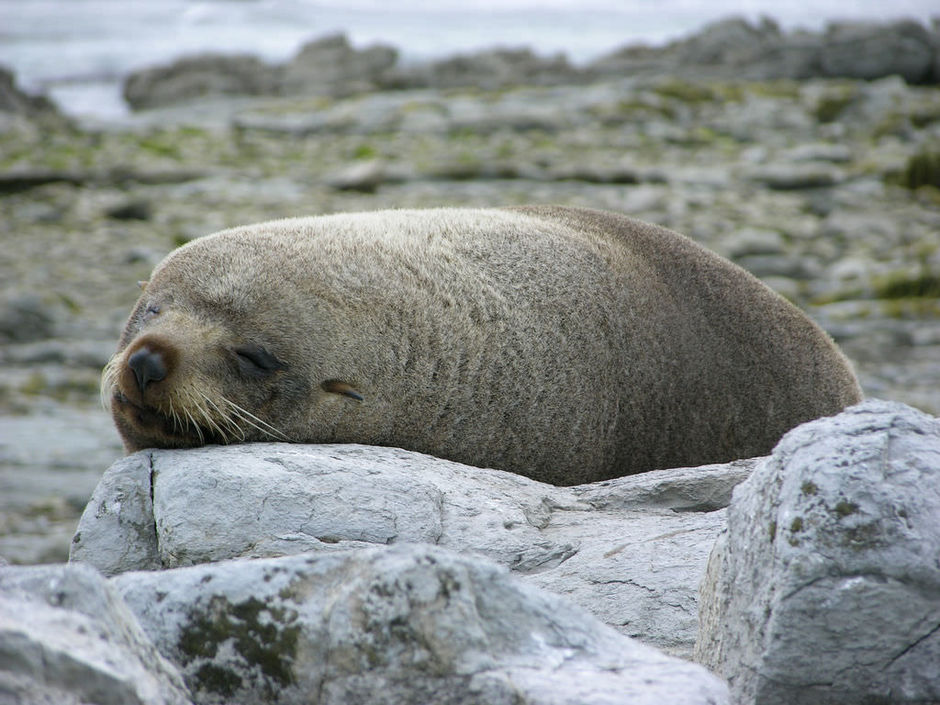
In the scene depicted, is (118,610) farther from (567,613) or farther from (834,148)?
(834,148)

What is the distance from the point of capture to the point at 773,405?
6.25 meters

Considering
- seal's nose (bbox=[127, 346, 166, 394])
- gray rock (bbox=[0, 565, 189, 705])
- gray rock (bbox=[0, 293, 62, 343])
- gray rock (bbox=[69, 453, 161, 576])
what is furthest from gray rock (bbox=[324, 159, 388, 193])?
gray rock (bbox=[0, 565, 189, 705])

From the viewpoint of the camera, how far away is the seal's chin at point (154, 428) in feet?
15.3

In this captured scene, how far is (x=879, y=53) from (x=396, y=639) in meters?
33.5

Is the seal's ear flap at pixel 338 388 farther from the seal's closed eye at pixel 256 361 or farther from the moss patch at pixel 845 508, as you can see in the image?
the moss patch at pixel 845 508

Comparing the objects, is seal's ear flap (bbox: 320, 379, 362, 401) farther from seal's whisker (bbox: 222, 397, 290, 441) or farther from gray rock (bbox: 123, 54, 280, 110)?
gray rock (bbox: 123, 54, 280, 110)

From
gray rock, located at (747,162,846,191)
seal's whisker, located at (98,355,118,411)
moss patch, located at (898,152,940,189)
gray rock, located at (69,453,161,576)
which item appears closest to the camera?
gray rock, located at (69,453,161,576)

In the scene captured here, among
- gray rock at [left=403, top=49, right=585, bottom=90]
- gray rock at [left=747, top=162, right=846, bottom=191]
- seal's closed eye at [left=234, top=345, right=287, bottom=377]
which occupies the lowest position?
gray rock at [left=747, top=162, right=846, bottom=191]

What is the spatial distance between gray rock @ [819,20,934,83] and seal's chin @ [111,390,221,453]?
3074 cm

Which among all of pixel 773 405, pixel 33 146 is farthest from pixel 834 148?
pixel 773 405

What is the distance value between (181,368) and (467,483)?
3.88 ft

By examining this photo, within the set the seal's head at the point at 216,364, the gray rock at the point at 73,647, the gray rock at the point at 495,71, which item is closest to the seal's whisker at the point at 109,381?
the seal's head at the point at 216,364

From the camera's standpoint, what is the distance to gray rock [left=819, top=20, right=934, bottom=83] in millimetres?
32219

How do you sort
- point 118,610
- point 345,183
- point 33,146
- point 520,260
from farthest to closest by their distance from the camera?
1. point 33,146
2. point 345,183
3. point 520,260
4. point 118,610
